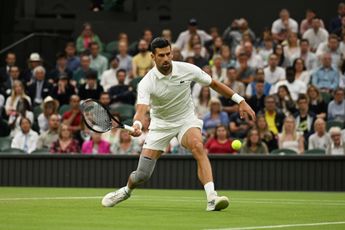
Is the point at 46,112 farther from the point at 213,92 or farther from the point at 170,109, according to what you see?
the point at 170,109

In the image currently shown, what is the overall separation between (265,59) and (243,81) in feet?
3.53

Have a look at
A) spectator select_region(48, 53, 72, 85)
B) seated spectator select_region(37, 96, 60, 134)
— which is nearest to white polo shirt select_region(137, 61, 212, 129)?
seated spectator select_region(37, 96, 60, 134)

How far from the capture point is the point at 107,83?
2245 centimetres

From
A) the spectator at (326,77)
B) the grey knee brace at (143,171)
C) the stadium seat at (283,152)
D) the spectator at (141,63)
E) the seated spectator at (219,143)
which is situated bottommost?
the grey knee brace at (143,171)

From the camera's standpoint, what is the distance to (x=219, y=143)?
18.9 metres

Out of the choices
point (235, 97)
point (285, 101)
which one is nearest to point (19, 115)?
point (285, 101)

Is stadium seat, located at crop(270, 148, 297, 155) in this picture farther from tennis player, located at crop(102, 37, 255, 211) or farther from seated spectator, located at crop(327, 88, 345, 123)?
tennis player, located at crop(102, 37, 255, 211)

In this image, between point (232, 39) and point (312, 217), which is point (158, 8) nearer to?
point (232, 39)

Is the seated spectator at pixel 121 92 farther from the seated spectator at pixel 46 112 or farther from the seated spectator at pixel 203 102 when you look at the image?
the seated spectator at pixel 203 102

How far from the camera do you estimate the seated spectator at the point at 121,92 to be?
21.5m

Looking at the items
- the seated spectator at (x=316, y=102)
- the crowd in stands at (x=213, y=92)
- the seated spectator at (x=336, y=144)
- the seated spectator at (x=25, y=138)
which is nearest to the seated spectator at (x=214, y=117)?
the crowd in stands at (x=213, y=92)

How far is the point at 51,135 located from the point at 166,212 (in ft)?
28.5

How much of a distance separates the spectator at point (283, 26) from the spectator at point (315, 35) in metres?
0.45

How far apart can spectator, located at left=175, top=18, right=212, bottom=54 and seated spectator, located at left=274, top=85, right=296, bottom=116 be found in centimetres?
346
